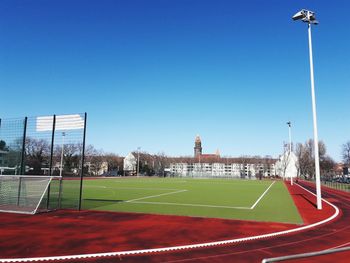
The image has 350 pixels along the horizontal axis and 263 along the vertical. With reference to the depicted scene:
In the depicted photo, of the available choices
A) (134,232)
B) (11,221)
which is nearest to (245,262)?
(134,232)

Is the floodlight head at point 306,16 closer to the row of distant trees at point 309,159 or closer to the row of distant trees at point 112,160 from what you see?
the row of distant trees at point 112,160

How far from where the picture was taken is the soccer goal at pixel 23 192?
1677 centimetres

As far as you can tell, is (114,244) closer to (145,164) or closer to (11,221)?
(11,221)

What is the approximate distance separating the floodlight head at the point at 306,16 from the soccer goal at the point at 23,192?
16391 millimetres

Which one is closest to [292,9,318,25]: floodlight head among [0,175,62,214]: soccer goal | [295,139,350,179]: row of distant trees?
[0,175,62,214]: soccer goal

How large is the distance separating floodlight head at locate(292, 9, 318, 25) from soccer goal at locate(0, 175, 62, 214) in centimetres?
1639

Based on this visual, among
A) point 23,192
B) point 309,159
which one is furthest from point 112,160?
point 23,192

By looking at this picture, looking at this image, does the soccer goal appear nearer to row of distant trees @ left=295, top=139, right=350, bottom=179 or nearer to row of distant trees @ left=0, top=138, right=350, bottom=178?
row of distant trees @ left=0, top=138, right=350, bottom=178

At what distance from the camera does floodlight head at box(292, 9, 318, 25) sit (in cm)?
1870

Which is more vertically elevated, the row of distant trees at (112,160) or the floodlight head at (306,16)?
the floodlight head at (306,16)

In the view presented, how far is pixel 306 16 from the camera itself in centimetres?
1895

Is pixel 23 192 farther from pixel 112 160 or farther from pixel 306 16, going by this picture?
pixel 112 160

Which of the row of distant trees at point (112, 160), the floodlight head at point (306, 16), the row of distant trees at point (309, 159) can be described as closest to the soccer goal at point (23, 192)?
the row of distant trees at point (112, 160)

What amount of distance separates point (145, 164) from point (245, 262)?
119 m
